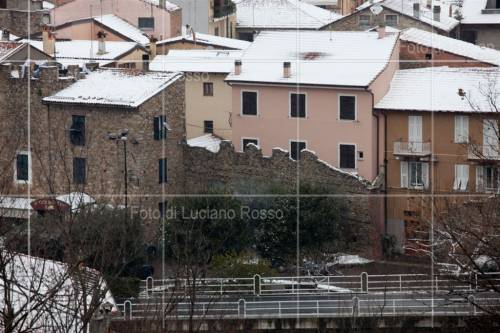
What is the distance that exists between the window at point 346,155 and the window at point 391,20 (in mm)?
6372

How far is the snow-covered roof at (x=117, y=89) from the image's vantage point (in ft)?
59.4

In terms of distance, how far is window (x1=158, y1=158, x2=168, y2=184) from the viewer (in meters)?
18.4

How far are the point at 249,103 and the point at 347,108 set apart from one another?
3.85 feet

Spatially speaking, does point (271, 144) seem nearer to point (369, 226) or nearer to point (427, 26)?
point (369, 226)

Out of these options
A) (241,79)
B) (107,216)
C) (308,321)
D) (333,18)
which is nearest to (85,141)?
(241,79)

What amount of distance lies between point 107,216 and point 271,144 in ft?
17.9

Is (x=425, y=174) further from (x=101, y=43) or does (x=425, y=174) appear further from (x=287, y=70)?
(x=101, y=43)

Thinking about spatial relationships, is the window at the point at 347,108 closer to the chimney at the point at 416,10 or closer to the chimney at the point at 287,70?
the chimney at the point at 287,70

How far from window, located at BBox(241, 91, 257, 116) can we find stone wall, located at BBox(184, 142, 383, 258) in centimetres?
83

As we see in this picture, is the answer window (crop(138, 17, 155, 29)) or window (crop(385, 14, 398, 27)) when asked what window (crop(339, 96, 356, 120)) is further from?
window (crop(138, 17, 155, 29))

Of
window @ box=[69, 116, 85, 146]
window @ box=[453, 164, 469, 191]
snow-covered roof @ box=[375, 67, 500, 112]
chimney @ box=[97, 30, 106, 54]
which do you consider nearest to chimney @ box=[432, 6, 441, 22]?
chimney @ box=[97, 30, 106, 54]

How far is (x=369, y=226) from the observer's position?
17.9 meters

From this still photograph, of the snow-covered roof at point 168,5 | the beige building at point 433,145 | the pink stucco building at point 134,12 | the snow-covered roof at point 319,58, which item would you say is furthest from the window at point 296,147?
the snow-covered roof at point 168,5

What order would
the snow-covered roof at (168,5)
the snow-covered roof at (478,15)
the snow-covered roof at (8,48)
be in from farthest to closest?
the snow-covered roof at (478,15) → the snow-covered roof at (168,5) → the snow-covered roof at (8,48)
